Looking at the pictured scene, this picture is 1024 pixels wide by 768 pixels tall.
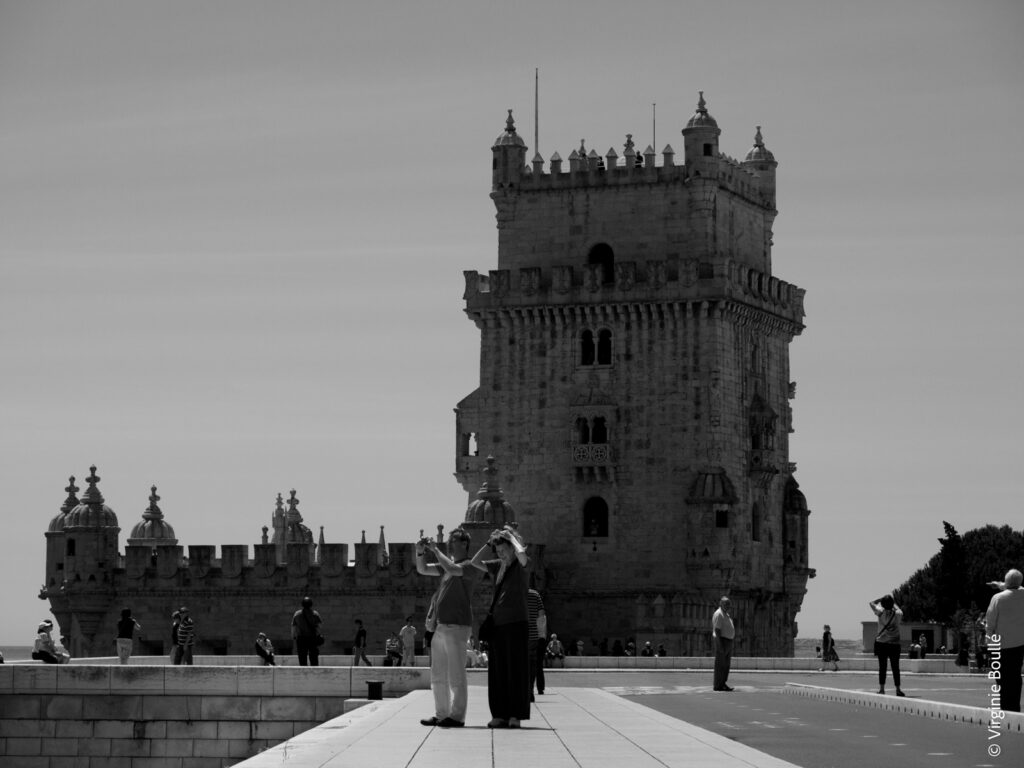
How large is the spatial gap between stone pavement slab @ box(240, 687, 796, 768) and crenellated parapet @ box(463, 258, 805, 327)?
46.4 metres

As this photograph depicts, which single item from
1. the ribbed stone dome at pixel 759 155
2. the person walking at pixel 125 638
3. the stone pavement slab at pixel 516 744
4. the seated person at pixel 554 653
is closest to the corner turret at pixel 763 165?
the ribbed stone dome at pixel 759 155

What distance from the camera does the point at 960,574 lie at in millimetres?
110188

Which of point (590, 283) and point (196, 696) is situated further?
point (590, 283)

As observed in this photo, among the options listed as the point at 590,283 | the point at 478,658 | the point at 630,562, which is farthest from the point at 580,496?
the point at 478,658

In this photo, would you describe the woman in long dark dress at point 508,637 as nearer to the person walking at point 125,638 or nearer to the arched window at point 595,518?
the person walking at point 125,638

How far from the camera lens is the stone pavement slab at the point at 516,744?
18594mm

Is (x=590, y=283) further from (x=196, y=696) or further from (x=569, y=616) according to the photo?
(x=196, y=696)

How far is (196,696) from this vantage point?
35.3m

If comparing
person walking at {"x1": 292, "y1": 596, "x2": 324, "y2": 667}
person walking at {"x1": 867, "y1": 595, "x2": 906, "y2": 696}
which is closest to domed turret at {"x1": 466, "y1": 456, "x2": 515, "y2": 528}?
person walking at {"x1": 292, "y1": 596, "x2": 324, "y2": 667}

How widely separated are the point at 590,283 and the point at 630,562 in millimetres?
9777

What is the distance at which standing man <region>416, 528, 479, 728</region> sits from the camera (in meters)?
23.4

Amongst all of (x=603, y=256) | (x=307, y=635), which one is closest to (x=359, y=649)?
(x=307, y=635)

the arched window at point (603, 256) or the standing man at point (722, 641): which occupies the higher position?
the arched window at point (603, 256)

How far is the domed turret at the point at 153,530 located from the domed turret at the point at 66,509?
4542mm
